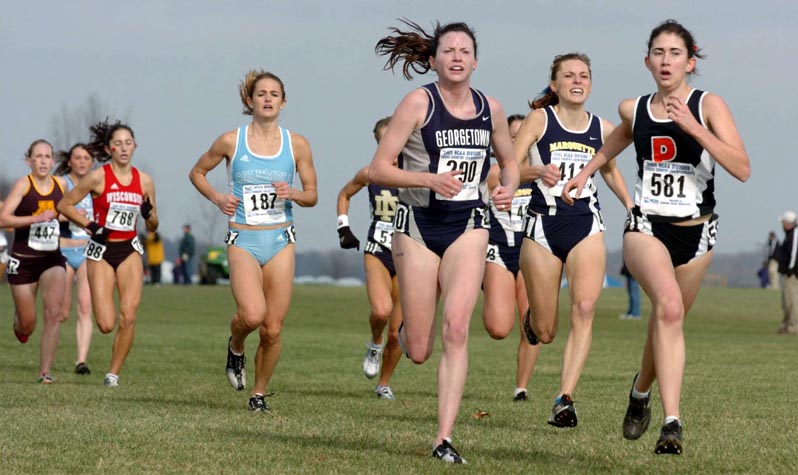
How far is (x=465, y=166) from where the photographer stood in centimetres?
797

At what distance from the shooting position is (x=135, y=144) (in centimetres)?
1395

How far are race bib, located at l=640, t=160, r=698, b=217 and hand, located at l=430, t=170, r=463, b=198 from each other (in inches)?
46.0

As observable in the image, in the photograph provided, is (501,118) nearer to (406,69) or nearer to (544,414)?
(406,69)

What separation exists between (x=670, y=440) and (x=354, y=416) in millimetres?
3788

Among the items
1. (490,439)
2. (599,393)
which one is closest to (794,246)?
(599,393)

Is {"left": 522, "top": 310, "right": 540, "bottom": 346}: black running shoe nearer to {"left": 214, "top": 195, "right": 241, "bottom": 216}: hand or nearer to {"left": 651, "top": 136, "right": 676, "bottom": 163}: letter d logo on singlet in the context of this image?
{"left": 214, "top": 195, "right": 241, "bottom": 216}: hand

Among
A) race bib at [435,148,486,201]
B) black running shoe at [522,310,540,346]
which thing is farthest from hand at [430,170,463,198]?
black running shoe at [522,310,540,346]

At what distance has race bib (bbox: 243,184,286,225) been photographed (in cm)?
1091

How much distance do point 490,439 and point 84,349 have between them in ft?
26.2

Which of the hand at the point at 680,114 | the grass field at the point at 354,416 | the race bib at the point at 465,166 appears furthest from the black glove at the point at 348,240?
the hand at the point at 680,114

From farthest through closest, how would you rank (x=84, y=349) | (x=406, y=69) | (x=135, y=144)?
(x=84, y=349) < (x=135, y=144) < (x=406, y=69)

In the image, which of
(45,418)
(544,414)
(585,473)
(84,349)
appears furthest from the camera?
(84,349)

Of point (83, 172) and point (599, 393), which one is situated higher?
point (83, 172)

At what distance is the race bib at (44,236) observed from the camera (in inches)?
577
